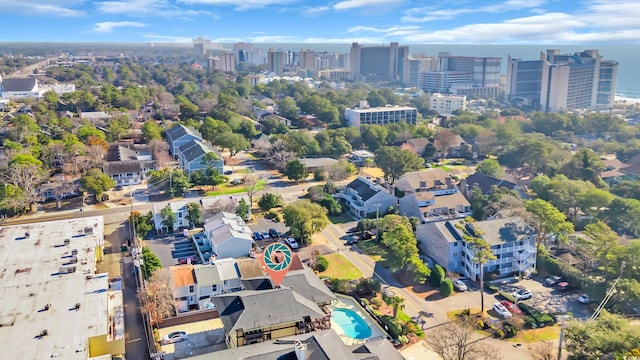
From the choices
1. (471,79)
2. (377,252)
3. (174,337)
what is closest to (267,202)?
(377,252)

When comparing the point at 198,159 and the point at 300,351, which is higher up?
the point at 198,159

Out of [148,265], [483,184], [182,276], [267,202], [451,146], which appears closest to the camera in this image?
[182,276]

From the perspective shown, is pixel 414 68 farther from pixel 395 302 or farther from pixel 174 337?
pixel 174 337

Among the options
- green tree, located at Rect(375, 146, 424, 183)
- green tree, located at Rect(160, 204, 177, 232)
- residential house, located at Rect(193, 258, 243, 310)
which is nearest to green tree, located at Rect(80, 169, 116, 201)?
green tree, located at Rect(160, 204, 177, 232)

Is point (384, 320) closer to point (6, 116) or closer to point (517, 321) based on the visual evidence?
point (517, 321)

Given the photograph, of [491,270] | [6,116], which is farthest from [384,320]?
[6,116]

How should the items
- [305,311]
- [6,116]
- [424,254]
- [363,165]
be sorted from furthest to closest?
1. [6,116]
2. [363,165]
3. [424,254]
4. [305,311]
